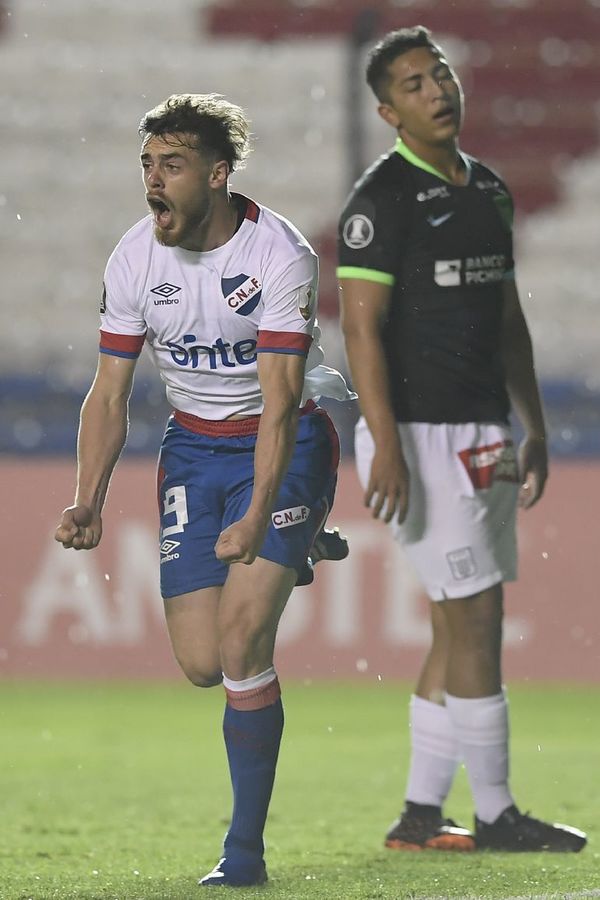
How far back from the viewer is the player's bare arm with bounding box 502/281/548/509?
4.15m

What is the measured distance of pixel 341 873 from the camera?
3.55 m

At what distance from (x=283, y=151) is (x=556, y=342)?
186 cm

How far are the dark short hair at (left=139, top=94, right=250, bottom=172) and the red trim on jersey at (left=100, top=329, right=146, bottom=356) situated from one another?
39cm

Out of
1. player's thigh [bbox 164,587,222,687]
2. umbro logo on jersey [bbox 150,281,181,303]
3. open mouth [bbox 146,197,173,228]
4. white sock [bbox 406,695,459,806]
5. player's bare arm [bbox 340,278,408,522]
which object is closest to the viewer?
open mouth [bbox 146,197,173,228]

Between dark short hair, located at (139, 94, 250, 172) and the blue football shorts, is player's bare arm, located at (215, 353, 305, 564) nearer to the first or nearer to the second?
the blue football shorts

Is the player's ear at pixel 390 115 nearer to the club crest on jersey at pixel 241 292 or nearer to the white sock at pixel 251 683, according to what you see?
the club crest on jersey at pixel 241 292

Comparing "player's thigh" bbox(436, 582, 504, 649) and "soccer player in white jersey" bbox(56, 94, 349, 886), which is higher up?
"soccer player in white jersey" bbox(56, 94, 349, 886)

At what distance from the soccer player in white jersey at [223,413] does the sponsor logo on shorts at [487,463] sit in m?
0.46

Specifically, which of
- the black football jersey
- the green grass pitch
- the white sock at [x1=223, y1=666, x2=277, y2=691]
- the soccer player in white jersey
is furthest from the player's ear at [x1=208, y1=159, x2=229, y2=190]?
the green grass pitch

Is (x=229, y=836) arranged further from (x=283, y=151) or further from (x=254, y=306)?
(x=283, y=151)

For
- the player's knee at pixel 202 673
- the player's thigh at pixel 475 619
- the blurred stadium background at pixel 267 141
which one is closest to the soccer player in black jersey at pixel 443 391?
the player's thigh at pixel 475 619

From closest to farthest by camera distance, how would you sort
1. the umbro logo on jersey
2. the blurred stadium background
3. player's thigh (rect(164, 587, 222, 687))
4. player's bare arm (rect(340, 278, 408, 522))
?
the umbro logo on jersey
player's thigh (rect(164, 587, 222, 687))
player's bare arm (rect(340, 278, 408, 522))
the blurred stadium background

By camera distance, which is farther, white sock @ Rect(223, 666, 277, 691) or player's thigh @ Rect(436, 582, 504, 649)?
player's thigh @ Rect(436, 582, 504, 649)

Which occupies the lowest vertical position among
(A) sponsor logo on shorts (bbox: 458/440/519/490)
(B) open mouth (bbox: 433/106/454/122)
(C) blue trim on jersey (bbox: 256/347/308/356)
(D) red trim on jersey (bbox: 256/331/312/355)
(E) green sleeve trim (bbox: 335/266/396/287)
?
(A) sponsor logo on shorts (bbox: 458/440/519/490)
